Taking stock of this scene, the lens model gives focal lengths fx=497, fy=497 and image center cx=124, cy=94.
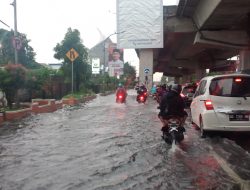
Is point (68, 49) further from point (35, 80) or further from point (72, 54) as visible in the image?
point (35, 80)

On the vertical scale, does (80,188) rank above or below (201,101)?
below

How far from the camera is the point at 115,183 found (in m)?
7.69

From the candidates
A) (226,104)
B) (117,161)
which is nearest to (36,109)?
(226,104)

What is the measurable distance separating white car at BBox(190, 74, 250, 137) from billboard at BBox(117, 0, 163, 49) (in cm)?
3048

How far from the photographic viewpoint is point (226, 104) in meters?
12.4

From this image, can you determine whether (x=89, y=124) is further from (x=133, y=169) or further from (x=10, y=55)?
(x=10, y=55)

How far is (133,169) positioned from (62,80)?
33713mm

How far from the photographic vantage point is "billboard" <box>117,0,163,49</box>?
43.7m

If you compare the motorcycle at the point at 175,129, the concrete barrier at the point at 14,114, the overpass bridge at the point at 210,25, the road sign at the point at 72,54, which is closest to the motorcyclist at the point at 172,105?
the motorcycle at the point at 175,129

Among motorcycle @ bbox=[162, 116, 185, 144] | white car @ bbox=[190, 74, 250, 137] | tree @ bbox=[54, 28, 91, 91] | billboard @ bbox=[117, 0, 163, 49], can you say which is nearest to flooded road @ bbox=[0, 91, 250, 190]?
motorcycle @ bbox=[162, 116, 185, 144]

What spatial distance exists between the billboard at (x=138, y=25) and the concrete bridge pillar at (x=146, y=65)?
2672mm

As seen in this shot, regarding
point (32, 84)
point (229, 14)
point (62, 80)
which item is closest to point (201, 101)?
point (229, 14)

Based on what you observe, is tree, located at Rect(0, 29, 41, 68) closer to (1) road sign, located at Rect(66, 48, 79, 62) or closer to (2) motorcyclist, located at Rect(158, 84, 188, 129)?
(1) road sign, located at Rect(66, 48, 79, 62)

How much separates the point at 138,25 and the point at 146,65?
554 centimetres
